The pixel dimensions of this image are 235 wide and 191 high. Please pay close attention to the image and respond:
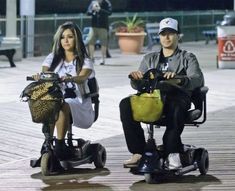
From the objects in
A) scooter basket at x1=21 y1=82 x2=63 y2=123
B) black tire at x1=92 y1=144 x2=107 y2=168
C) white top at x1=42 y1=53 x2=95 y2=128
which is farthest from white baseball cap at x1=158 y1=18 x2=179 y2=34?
black tire at x1=92 y1=144 x2=107 y2=168

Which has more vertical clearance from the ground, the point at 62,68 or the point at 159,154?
the point at 62,68

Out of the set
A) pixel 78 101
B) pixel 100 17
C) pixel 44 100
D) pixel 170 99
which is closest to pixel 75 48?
pixel 78 101

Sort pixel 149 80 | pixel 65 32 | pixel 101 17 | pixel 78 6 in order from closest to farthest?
pixel 149 80, pixel 65 32, pixel 101 17, pixel 78 6

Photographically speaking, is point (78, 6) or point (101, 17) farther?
point (78, 6)

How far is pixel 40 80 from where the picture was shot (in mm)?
7359

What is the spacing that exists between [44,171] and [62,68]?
103 centimetres

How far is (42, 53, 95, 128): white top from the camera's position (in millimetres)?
7512

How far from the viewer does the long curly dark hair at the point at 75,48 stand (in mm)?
7703

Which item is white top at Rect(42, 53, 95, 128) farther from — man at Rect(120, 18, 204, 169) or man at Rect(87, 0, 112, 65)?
man at Rect(87, 0, 112, 65)

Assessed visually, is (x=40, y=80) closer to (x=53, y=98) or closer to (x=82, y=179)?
(x=53, y=98)

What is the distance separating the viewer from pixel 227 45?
18.8 metres

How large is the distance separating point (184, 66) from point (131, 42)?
15.9 metres

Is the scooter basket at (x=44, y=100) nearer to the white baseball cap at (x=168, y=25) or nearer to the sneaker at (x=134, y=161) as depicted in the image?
the sneaker at (x=134, y=161)

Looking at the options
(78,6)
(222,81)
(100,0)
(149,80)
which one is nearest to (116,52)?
(100,0)
